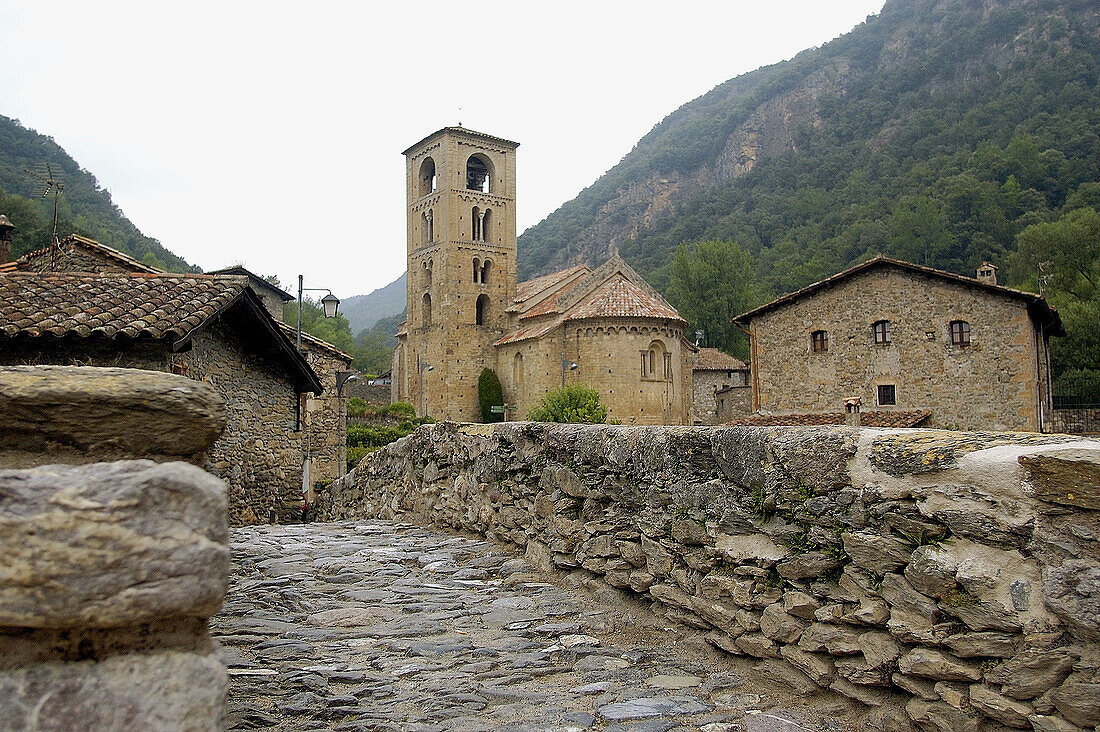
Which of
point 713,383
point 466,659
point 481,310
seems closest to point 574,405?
point 481,310

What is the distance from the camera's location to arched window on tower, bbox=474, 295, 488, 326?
45875mm

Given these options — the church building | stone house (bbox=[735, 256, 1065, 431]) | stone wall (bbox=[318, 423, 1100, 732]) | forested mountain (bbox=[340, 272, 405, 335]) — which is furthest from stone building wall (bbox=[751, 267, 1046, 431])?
forested mountain (bbox=[340, 272, 405, 335])


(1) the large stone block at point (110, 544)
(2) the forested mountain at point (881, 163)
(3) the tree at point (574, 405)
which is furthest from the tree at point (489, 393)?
(1) the large stone block at point (110, 544)

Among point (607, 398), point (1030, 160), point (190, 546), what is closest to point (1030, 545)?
point (190, 546)

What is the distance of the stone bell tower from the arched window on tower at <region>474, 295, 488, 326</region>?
0.06 meters

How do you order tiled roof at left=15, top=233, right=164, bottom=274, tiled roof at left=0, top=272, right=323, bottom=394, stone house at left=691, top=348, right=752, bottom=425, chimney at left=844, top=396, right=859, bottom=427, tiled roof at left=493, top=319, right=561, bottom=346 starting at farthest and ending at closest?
stone house at left=691, top=348, right=752, bottom=425, tiled roof at left=493, top=319, right=561, bottom=346, chimney at left=844, top=396, right=859, bottom=427, tiled roof at left=15, top=233, right=164, bottom=274, tiled roof at left=0, top=272, right=323, bottom=394

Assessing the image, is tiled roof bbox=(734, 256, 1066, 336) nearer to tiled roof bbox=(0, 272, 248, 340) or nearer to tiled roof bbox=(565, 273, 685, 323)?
tiled roof bbox=(565, 273, 685, 323)

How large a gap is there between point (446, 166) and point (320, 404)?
26.5 meters

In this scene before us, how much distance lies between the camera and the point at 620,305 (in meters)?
37.3

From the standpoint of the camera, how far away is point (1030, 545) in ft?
8.69

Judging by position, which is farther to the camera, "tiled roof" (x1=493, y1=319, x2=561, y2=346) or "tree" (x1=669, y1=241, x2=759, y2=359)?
"tree" (x1=669, y1=241, x2=759, y2=359)

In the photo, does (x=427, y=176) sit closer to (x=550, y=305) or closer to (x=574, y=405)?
(x=550, y=305)

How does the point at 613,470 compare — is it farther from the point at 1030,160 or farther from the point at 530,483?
the point at 1030,160

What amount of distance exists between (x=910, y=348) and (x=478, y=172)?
32.2m
